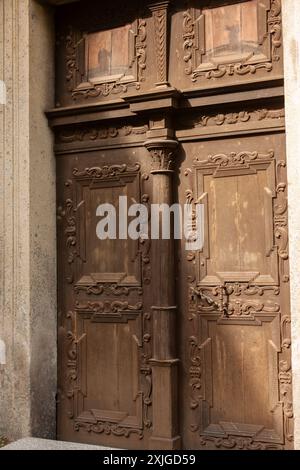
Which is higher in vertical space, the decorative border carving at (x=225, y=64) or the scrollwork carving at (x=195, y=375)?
the decorative border carving at (x=225, y=64)

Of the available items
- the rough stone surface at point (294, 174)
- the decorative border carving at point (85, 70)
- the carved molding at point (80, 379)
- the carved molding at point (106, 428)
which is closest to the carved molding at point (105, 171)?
the decorative border carving at point (85, 70)

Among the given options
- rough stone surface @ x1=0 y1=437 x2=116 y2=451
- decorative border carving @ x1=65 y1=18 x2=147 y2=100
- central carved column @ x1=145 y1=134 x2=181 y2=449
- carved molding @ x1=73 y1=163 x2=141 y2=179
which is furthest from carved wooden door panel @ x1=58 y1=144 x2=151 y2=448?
decorative border carving @ x1=65 y1=18 x2=147 y2=100

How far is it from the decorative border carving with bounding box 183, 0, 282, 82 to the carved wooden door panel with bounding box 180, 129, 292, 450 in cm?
41

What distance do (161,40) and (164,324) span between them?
204 cm

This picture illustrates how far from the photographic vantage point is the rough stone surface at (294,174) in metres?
3.70

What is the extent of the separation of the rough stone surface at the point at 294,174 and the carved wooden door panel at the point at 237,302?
21 centimetres

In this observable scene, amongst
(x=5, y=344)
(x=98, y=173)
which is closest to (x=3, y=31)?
(x=98, y=173)

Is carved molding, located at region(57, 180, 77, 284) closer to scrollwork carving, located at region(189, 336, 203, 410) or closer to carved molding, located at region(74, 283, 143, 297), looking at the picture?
carved molding, located at region(74, 283, 143, 297)

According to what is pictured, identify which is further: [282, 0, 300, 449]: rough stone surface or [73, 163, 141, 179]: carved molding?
[73, 163, 141, 179]: carved molding

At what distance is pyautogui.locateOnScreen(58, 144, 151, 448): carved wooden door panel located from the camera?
14.6 feet

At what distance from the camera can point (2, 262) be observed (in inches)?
187

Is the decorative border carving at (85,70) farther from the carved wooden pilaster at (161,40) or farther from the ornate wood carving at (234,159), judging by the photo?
the ornate wood carving at (234,159)

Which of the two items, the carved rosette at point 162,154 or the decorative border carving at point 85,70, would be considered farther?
the decorative border carving at point 85,70

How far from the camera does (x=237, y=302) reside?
13.4 feet
